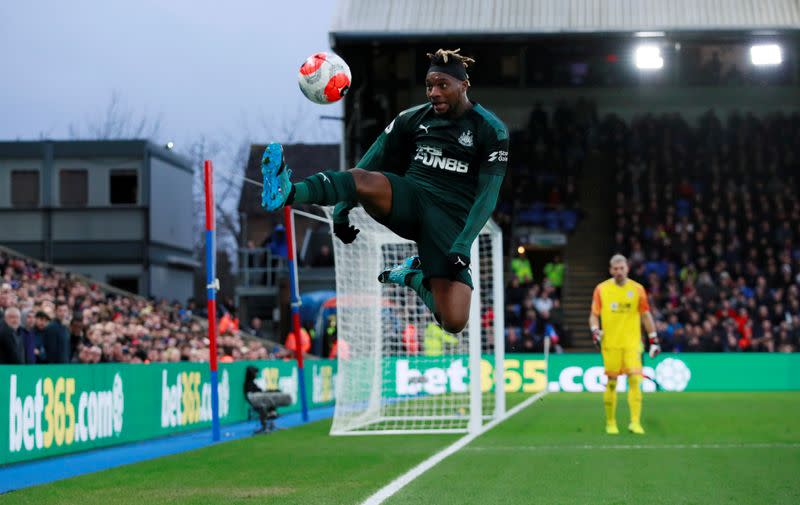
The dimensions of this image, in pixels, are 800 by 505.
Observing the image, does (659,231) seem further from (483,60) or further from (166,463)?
(166,463)

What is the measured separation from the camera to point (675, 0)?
1294 inches

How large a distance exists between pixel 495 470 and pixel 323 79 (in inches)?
171

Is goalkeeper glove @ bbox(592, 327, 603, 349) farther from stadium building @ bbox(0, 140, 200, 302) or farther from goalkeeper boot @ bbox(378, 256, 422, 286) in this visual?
stadium building @ bbox(0, 140, 200, 302)

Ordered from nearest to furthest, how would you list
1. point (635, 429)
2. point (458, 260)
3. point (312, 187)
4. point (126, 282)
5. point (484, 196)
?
1. point (312, 187)
2. point (458, 260)
3. point (484, 196)
4. point (635, 429)
5. point (126, 282)

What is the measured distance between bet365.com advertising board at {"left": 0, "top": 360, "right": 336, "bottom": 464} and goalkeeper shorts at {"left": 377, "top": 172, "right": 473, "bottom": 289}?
229 inches

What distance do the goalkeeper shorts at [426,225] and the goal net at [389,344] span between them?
786 centimetres

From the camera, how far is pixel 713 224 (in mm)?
36750

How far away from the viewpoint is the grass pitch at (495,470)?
30.8 ft

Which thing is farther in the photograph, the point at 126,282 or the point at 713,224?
the point at 126,282

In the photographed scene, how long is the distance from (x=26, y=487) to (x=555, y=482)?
433cm

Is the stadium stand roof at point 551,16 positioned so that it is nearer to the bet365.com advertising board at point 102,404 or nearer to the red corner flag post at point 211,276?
the bet365.com advertising board at point 102,404

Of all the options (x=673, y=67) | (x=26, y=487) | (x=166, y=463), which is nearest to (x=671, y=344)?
(x=673, y=67)

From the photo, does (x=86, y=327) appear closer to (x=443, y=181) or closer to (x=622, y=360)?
(x=622, y=360)

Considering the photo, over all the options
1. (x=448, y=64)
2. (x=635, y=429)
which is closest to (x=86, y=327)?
(x=635, y=429)
